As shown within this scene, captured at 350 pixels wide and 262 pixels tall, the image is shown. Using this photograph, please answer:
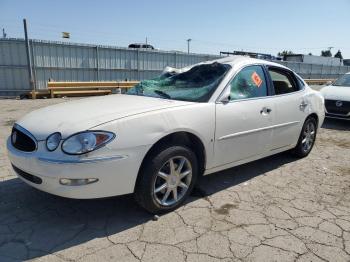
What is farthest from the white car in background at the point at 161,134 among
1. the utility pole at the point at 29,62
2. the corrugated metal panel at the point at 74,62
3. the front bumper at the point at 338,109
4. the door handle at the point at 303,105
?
the corrugated metal panel at the point at 74,62

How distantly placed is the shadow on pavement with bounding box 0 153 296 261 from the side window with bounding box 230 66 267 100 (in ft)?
3.91

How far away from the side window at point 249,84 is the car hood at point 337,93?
513 cm

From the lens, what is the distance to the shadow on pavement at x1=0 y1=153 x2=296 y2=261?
272cm

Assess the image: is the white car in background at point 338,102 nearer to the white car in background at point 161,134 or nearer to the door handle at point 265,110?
the white car in background at point 161,134

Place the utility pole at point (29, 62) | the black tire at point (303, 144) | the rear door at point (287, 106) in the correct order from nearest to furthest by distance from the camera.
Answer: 1. the rear door at point (287, 106)
2. the black tire at point (303, 144)
3. the utility pole at point (29, 62)

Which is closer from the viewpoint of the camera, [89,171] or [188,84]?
[89,171]

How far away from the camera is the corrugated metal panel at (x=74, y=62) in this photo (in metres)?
14.4

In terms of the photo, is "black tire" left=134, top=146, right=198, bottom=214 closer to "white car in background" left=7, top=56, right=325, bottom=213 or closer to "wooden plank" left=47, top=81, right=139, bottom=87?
"white car in background" left=7, top=56, right=325, bottom=213

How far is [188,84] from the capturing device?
3900mm

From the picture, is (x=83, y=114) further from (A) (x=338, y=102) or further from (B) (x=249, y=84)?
(A) (x=338, y=102)

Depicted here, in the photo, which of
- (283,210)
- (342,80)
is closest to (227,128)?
(283,210)

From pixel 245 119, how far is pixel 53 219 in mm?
2365

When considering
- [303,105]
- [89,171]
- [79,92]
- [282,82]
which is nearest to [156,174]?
[89,171]

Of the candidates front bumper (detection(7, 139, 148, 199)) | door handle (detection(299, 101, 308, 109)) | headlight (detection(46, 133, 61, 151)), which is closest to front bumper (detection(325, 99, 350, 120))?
door handle (detection(299, 101, 308, 109))
